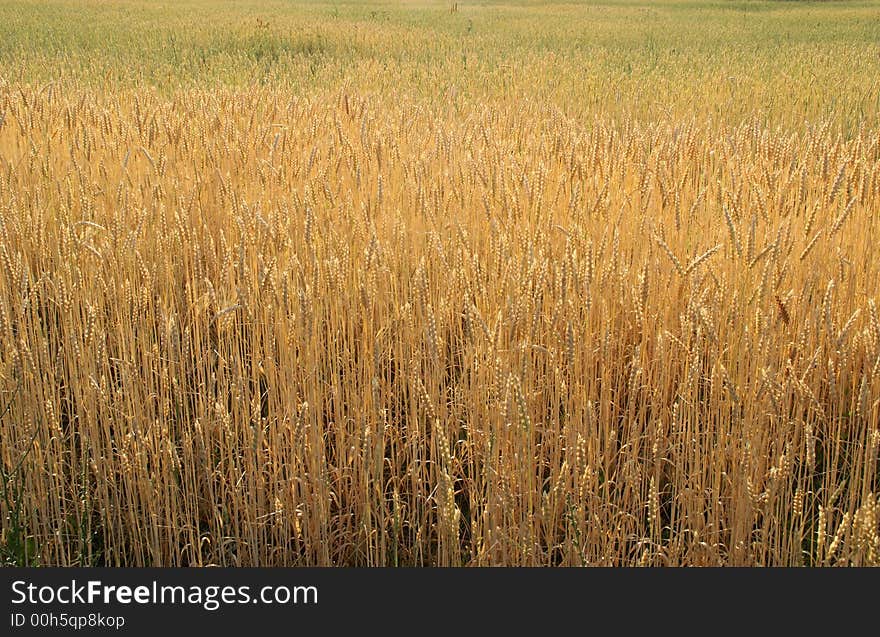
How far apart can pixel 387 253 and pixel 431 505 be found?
68cm

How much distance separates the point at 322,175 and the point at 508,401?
115cm

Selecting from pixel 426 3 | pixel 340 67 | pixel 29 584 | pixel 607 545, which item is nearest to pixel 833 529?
pixel 607 545

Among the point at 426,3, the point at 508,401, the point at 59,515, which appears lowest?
the point at 59,515

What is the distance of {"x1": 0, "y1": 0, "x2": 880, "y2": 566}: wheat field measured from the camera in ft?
5.03

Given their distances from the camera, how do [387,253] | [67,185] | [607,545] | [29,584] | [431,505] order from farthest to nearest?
[67,185]
[387,253]
[431,505]
[607,545]
[29,584]

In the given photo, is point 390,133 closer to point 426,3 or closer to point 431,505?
point 431,505

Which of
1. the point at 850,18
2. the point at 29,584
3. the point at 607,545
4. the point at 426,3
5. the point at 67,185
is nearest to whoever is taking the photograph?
the point at 29,584

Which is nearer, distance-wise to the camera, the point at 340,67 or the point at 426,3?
the point at 340,67

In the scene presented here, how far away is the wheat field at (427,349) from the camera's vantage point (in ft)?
5.03

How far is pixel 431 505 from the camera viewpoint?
5.52 feet

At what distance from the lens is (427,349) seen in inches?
76.5

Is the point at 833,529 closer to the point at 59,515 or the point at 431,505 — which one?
the point at 431,505

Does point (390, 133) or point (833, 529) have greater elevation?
point (390, 133)

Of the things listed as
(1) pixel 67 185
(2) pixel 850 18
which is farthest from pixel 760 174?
(2) pixel 850 18
